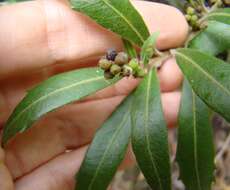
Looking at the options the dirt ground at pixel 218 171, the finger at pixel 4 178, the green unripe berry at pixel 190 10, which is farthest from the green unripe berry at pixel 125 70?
the dirt ground at pixel 218 171

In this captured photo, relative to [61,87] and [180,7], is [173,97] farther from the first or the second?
[61,87]

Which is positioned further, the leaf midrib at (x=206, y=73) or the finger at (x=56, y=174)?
the finger at (x=56, y=174)

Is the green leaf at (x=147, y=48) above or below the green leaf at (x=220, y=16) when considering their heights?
below

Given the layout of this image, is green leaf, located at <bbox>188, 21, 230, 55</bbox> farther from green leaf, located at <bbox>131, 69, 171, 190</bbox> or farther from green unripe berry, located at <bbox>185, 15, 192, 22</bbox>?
green leaf, located at <bbox>131, 69, 171, 190</bbox>

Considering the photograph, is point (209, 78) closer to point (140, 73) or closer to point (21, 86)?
point (140, 73)

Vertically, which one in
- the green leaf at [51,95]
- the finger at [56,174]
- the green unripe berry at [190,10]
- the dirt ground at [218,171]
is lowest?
the dirt ground at [218,171]

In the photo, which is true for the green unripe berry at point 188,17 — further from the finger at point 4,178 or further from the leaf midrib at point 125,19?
the finger at point 4,178

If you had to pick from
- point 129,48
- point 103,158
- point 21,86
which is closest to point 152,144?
point 103,158
